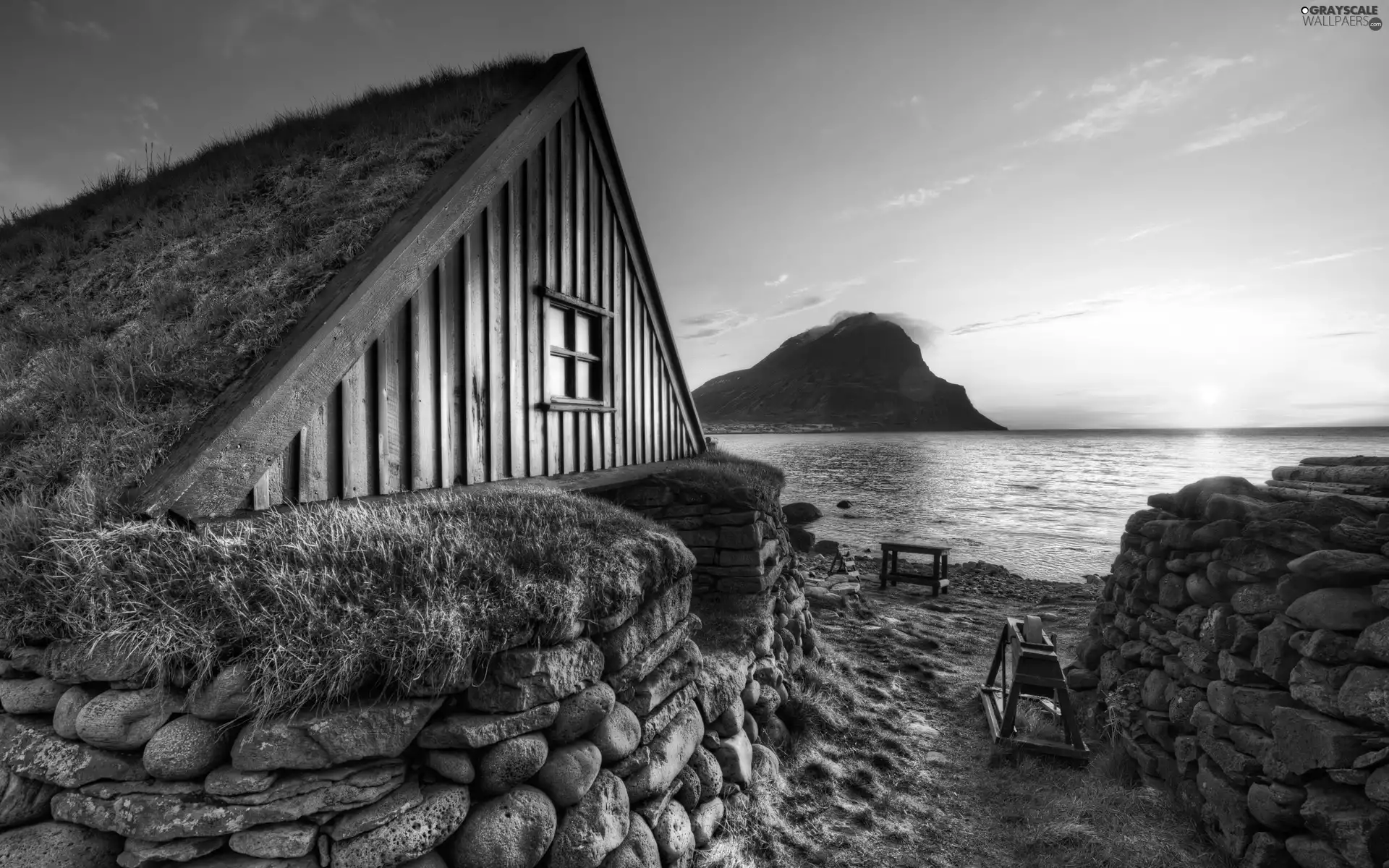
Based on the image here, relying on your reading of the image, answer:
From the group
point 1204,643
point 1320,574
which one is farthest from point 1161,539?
point 1320,574

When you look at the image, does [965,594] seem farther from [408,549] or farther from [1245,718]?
[408,549]

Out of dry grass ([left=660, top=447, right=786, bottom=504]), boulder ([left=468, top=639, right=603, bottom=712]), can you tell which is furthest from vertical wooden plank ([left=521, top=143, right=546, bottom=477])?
boulder ([left=468, top=639, right=603, bottom=712])

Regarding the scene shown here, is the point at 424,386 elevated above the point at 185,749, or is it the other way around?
the point at 424,386

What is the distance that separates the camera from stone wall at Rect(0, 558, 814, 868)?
2363 millimetres

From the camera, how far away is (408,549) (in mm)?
3248

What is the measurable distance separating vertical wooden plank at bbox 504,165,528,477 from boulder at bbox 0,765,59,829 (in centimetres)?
374

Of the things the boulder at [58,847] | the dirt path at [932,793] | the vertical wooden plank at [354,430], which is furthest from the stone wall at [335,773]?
the vertical wooden plank at [354,430]

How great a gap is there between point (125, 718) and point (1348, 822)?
659cm

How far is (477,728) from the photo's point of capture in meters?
2.80

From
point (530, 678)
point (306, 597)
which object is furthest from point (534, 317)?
point (530, 678)

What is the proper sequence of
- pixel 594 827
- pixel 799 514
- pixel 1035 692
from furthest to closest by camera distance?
pixel 799 514, pixel 1035 692, pixel 594 827

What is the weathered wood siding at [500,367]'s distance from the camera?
4.37 m

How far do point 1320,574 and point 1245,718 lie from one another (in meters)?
1.23

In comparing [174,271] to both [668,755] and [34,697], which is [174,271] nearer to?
[34,697]
